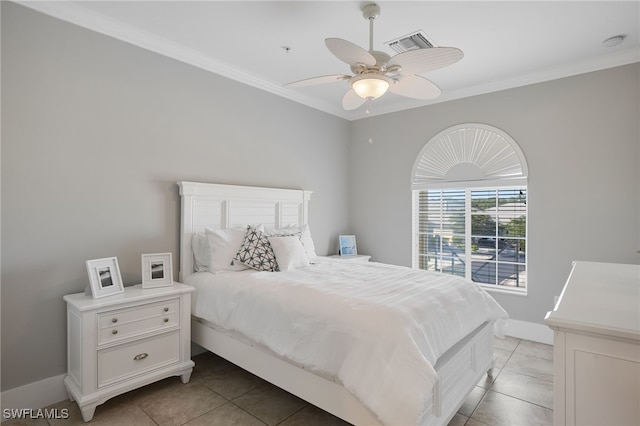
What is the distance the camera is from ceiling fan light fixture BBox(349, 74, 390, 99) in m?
2.11

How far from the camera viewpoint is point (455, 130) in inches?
159

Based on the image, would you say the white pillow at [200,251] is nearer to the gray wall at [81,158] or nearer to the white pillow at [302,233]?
the gray wall at [81,158]

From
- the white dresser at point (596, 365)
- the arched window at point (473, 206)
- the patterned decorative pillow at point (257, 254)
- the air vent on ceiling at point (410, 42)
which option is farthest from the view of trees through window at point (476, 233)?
the white dresser at point (596, 365)

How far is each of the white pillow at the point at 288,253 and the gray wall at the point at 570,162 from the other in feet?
7.49

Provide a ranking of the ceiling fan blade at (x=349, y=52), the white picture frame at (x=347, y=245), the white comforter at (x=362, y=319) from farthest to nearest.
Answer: the white picture frame at (x=347, y=245) → the ceiling fan blade at (x=349, y=52) → the white comforter at (x=362, y=319)

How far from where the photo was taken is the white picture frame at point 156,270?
99.7 inches

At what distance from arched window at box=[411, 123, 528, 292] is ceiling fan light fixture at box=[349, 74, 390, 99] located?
2.21m

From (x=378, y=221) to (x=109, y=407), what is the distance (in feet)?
11.5

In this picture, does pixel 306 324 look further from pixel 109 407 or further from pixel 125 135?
pixel 125 135

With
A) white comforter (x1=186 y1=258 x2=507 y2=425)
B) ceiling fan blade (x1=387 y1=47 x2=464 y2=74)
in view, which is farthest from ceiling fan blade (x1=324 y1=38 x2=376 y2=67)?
white comforter (x1=186 y1=258 x2=507 y2=425)

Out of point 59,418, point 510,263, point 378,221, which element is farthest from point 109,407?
point 510,263

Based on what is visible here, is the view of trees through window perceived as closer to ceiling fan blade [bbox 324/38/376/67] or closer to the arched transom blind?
the arched transom blind

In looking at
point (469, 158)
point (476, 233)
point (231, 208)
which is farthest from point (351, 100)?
point (476, 233)

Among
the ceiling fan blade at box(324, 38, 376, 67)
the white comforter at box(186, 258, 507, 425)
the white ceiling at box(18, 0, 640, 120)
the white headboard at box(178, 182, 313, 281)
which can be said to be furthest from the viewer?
the white headboard at box(178, 182, 313, 281)
